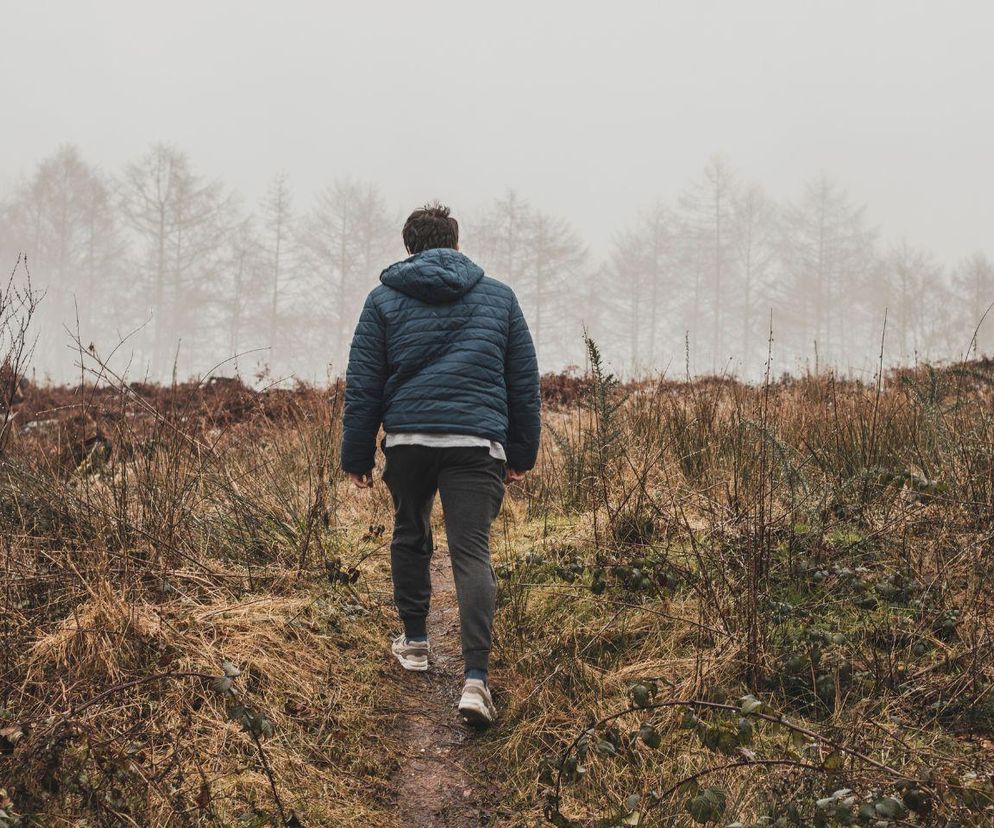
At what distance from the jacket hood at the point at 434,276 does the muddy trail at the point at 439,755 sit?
1805mm

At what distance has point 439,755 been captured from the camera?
9.00 ft

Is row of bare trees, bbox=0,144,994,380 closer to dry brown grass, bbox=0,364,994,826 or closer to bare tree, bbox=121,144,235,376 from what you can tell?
bare tree, bbox=121,144,235,376

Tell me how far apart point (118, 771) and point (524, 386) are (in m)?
2.00

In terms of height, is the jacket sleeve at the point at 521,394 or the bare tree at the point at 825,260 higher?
the bare tree at the point at 825,260

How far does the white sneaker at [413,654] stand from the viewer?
130 inches

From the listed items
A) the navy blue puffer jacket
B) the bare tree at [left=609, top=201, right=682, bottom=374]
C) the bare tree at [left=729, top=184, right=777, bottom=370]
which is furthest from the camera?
the bare tree at [left=609, top=201, right=682, bottom=374]

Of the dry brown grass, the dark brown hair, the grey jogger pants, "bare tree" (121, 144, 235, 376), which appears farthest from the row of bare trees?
the grey jogger pants

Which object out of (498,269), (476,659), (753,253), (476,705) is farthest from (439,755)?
(753,253)

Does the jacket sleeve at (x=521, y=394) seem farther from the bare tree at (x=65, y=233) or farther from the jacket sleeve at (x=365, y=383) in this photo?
the bare tree at (x=65, y=233)

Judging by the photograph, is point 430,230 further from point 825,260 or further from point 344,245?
point 825,260

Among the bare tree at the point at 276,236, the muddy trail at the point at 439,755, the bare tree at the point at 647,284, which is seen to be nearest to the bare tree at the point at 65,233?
the bare tree at the point at 276,236

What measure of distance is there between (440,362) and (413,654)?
143 cm

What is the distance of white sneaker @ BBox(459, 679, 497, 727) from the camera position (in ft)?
9.04

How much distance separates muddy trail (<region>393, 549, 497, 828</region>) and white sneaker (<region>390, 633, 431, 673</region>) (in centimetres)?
5
